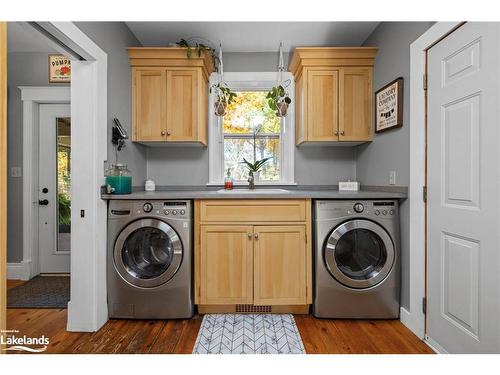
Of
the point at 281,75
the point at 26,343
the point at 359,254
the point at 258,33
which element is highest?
the point at 258,33

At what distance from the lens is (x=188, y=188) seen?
3.09m

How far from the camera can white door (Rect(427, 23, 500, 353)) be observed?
1.41 meters

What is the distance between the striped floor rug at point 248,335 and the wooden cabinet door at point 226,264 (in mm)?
172

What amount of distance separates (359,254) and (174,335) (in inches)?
60.4

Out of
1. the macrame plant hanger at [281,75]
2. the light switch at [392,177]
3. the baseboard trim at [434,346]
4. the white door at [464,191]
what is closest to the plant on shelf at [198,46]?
the macrame plant hanger at [281,75]

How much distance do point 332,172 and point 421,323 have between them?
1640 millimetres

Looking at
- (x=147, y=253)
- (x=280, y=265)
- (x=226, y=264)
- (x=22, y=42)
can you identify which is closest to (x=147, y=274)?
(x=147, y=253)

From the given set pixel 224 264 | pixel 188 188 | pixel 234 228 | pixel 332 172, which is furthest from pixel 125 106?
pixel 332 172

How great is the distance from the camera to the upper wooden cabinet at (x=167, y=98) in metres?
2.66

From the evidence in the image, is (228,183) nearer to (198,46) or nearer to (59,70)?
(198,46)

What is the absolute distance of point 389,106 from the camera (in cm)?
233

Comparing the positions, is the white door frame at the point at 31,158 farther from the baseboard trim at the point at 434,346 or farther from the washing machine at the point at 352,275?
the baseboard trim at the point at 434,346

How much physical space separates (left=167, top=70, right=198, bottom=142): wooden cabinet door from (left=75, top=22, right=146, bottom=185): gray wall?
0.37 meters

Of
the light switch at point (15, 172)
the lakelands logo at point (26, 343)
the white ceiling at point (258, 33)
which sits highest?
the white ceiling at point (258, 33)
